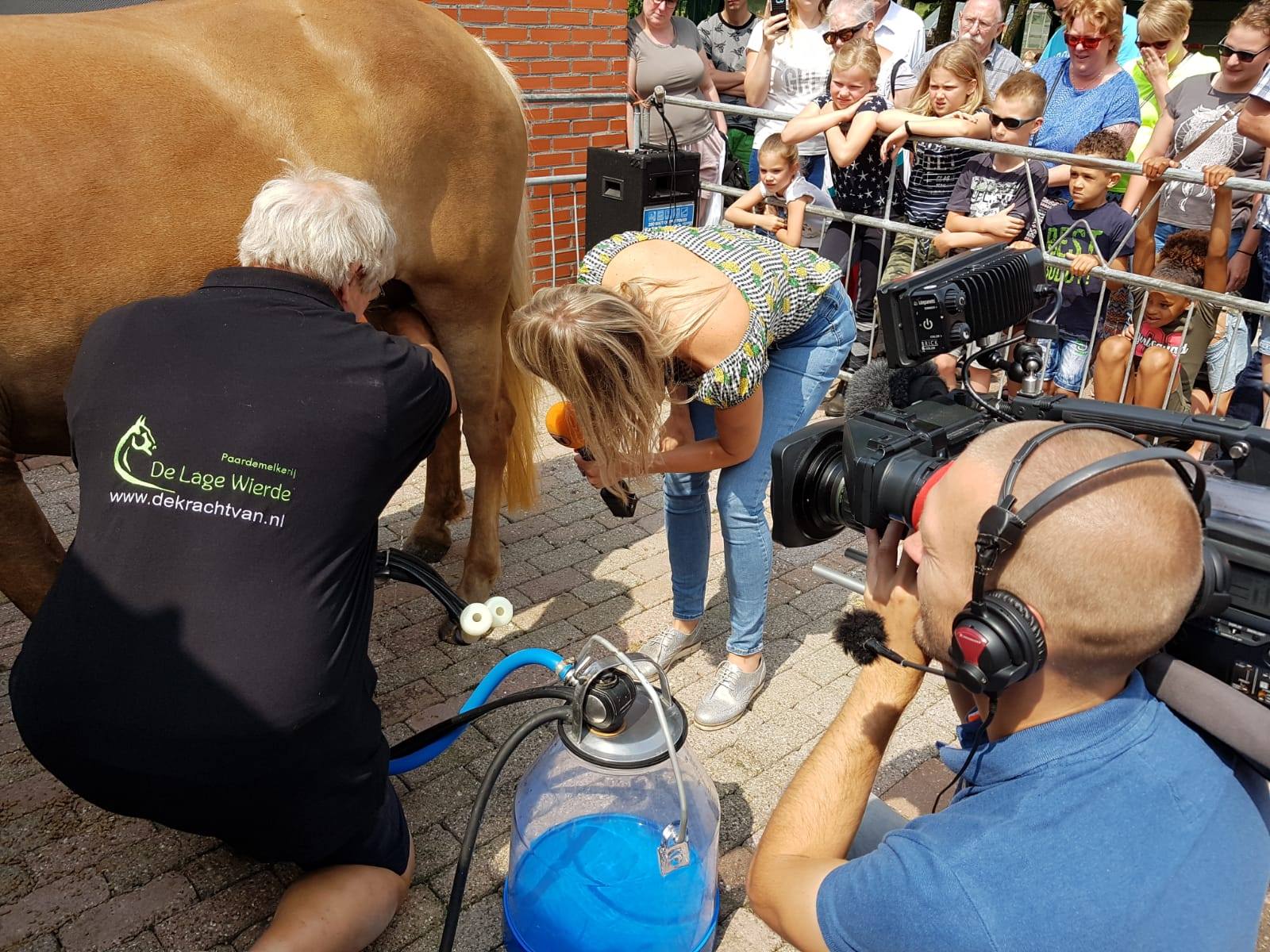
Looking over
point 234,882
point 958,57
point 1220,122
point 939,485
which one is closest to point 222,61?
point 234,882

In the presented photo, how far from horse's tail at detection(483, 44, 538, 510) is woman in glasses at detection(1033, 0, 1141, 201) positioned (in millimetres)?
2891

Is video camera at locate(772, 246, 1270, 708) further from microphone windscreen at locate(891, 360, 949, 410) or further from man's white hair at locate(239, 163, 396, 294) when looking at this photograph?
man's white hair at locate(239, 163, 396, 294)

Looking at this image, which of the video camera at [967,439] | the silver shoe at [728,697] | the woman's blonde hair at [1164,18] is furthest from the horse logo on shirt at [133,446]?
the woman's blonde hair at [1164,18]

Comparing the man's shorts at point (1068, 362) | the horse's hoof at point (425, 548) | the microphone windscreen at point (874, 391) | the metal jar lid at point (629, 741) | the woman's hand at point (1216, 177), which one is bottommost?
the horse's hoof at point (425, 548)

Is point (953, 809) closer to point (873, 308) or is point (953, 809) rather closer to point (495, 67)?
point (495, 67)

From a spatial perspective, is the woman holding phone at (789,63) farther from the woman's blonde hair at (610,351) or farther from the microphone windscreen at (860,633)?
the microphone windscreen at (860,633)

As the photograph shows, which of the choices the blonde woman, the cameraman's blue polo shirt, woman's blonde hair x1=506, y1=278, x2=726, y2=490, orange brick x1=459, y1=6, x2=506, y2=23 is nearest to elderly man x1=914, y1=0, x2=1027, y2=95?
orange brick x1=459, y1=6, x2=506, y2=23

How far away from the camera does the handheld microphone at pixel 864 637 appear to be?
1379 mm

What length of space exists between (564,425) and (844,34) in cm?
409

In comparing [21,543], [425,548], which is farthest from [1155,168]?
[21,543]

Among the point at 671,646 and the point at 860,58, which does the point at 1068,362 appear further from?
the point at 671,646

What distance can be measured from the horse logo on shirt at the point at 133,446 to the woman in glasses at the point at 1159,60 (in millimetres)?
4946

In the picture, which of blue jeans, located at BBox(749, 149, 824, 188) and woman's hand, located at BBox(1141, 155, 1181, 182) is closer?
woman's hand, located at BBox(1141, 155, 1181, 182)

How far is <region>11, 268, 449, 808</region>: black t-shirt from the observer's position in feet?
5.26
